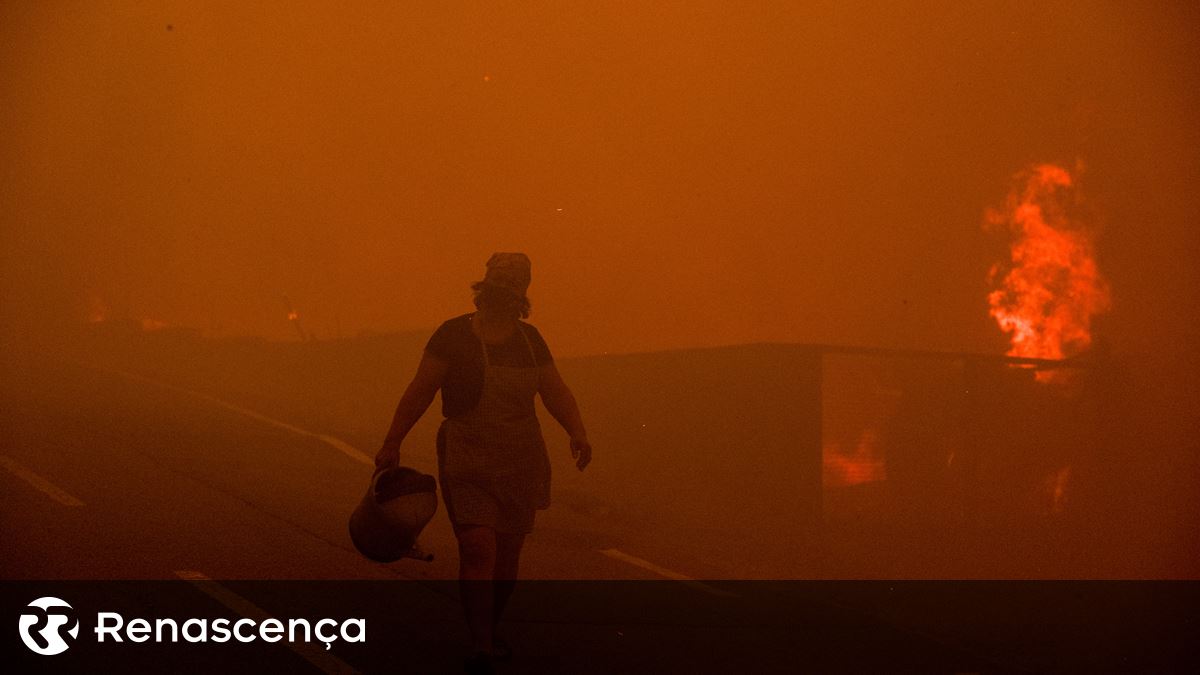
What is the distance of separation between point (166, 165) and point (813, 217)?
27.4m

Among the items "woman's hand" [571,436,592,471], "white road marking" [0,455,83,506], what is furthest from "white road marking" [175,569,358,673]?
"white road marking" [0,455,83,506]

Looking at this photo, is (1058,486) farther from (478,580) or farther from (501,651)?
(478,580)

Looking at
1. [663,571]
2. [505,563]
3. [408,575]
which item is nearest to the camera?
[505,563]

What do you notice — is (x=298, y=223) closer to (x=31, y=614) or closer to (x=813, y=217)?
(x=813, y=217)

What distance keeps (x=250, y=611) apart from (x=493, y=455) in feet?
6.31

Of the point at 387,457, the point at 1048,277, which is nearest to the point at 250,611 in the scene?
the point at 387,457

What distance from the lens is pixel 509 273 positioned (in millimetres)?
5379

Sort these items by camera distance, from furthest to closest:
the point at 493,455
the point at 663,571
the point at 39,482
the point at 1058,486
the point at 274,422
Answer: the point at 1058,486, the point at 274,422, the point at 39,482, the point at 663,571, the point at 493,455

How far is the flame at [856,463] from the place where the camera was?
13445 millimetres

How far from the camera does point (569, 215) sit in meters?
35.2

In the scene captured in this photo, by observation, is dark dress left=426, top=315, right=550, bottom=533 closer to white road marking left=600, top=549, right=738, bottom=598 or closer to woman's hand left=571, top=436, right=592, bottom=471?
woman's hand left=571, top=436, right=592, bottom=471

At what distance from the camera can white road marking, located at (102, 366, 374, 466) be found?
14.1 m

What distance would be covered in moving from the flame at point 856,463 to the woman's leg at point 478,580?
8.43 meters

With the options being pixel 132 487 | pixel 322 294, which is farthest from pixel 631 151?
pixel 132 487
